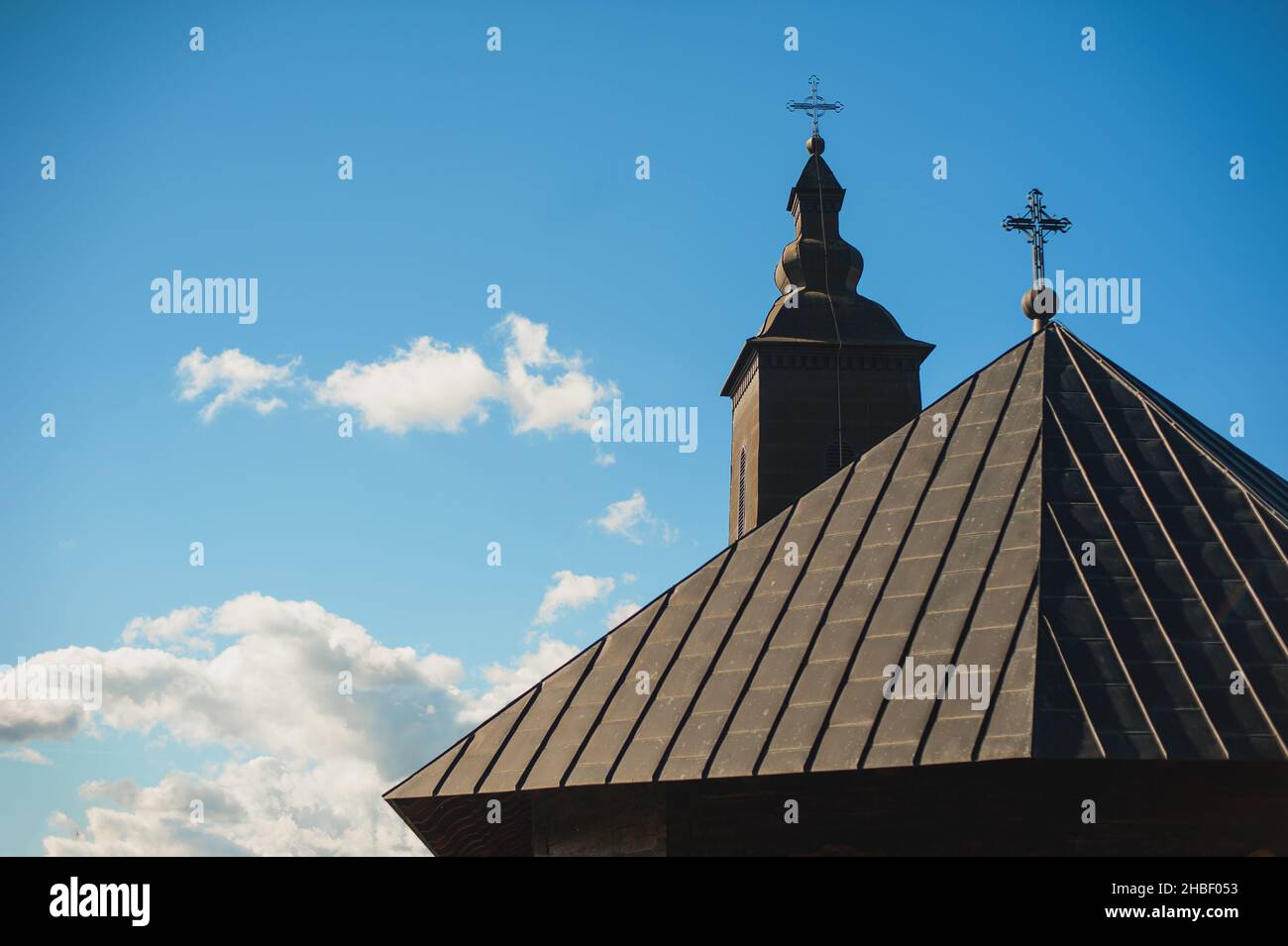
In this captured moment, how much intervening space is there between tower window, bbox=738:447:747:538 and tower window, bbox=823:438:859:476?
7.12 ft

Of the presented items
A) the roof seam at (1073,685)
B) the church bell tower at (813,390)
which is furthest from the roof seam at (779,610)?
the church bell tower at (813,390)

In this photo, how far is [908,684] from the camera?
15.0m

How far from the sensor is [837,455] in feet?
103

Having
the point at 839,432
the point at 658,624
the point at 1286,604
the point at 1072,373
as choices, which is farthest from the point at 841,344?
the point at 1286,604

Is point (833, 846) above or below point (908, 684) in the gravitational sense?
below

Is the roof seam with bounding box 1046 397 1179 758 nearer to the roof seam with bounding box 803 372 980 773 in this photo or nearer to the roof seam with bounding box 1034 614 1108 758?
the roof seam with bounding box 1034 614 1108 758

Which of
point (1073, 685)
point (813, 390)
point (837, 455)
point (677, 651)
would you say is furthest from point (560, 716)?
point (813, 390)

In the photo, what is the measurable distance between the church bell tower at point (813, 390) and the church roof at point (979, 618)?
441 inches

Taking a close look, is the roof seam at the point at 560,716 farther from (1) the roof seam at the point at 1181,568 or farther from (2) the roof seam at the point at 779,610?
(1) the roof seam at the point at 1181,568

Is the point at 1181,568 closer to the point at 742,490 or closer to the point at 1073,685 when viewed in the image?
the point at 1073,685

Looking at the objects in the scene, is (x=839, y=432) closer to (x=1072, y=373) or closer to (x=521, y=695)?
(x=1072, y=373)

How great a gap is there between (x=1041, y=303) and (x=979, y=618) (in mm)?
9160
